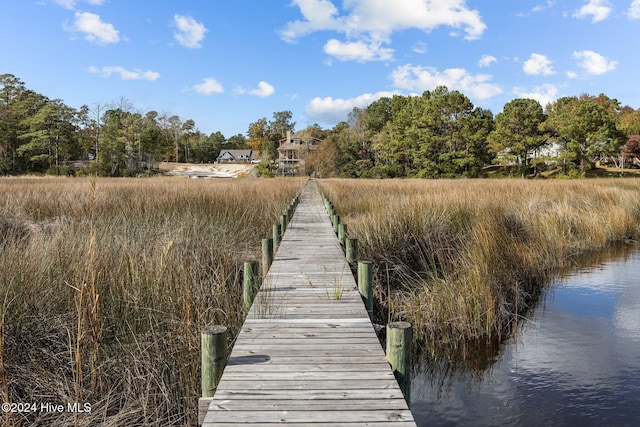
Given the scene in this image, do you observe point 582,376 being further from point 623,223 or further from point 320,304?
point 623,223

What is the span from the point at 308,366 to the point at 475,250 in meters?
3.84

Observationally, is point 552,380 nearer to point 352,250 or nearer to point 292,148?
point 352,250

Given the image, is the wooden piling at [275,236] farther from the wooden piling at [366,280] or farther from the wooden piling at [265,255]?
the wooden piling at [366,280]

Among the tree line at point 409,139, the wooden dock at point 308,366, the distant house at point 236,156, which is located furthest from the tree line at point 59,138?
the wooden dock at point 308,366

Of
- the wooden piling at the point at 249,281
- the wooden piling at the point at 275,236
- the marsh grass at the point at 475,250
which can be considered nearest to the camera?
the wooden piling at the point at 249,281

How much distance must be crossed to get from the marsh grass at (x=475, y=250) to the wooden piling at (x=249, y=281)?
1700mm

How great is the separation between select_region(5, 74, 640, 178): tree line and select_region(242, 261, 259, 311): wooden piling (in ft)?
115

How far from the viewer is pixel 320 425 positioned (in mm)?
2186

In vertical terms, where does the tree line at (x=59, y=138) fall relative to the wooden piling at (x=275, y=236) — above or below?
above

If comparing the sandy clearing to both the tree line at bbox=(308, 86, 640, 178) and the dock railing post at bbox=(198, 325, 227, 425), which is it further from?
the dock railing post at bbox=(198, 325, 227, 425)

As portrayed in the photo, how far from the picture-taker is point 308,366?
286 cm

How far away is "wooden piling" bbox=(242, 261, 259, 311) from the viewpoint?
4.13 m

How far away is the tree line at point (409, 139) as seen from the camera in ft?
118

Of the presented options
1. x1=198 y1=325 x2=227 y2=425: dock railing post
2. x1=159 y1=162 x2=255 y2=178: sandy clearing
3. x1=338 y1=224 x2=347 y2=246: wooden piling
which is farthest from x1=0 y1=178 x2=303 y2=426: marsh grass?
x1=159 y1=162 x2=255 y2=178: sandy clearing
